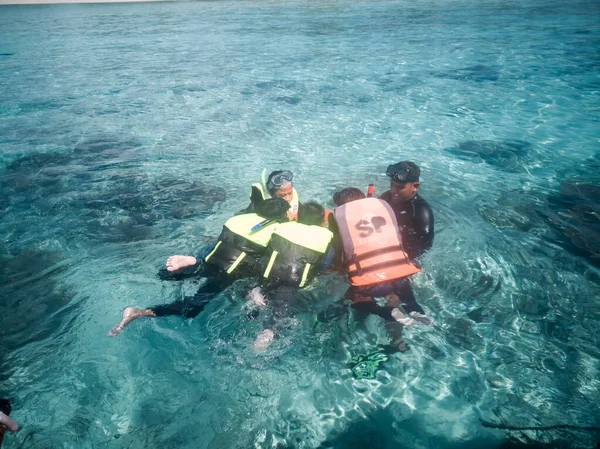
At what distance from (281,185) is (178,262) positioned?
1759mm

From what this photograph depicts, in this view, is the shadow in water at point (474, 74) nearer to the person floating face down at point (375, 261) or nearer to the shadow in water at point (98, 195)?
the shadow in water at point (98, 195)

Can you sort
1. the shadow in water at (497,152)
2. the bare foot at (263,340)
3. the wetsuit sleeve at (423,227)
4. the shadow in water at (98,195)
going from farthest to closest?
the shadow in water at (497,152), the shadow in water at (98,195), the wetsuit sleeve at (423,227), the bare foot at (263,340)

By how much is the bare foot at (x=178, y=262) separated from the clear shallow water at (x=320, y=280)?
27.0 inches

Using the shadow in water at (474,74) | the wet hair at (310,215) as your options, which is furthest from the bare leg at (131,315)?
the shadow in water at (474,74)

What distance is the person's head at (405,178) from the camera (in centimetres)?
486

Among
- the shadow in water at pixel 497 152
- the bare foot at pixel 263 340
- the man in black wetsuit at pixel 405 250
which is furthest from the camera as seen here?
the shadow in water at pixel 497 152

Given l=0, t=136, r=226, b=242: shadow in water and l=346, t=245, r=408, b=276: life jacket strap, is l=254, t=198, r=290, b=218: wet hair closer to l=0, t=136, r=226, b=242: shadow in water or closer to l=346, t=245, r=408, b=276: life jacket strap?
l=346, t=245, r=408, b=276: life jacket strap

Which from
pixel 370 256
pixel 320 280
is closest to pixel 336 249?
pixel 370 256

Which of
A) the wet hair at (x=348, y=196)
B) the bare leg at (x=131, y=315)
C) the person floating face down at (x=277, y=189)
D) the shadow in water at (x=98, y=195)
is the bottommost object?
the shadow in water at (x=98, y=195)

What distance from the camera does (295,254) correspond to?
13.6 ft

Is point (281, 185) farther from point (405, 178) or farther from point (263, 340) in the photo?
point (263, 340)

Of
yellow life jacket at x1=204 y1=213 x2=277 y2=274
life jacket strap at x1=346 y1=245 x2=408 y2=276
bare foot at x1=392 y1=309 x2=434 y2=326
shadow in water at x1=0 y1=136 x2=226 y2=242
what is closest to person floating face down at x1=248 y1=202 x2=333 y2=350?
yellow life jacket at x1=204 y1=213 x2=277 y2=274

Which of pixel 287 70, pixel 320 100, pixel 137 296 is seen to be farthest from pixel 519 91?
pixel 137 296

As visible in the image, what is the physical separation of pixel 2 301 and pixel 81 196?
3.41 meters
